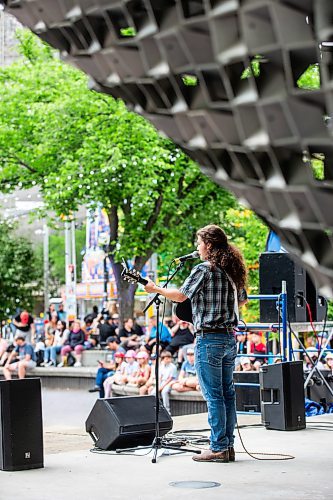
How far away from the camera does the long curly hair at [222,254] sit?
7004 mm

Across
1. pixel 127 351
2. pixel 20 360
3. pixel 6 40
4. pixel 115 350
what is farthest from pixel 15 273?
pixel 6 40

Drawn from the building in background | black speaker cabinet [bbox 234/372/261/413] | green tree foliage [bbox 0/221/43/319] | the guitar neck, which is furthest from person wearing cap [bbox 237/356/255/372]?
the building in background

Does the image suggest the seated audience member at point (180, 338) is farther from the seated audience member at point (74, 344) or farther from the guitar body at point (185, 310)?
the guitar body at point (185, 310)

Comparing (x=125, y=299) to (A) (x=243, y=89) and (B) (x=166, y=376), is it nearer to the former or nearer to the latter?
(B) (x=166, y=376)

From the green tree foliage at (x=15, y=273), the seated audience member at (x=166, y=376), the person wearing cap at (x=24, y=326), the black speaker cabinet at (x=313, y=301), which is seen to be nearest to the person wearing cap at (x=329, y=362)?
the black speaker cabinet at (x=313, y=301)

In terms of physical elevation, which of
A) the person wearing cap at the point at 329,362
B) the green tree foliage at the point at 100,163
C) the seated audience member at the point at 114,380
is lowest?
the seated audience member at the point at 114,380

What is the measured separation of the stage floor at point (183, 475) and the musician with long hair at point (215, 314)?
44cm

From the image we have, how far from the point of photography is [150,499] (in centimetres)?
589

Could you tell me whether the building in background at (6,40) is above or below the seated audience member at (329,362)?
above

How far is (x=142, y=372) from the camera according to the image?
16.6 m

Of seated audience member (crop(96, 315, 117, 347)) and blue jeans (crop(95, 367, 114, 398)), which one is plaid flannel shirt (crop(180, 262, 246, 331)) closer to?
blue jeans (crop(95, 367, 114, 398))

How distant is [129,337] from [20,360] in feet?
10.2

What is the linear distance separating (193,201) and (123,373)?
11.4 metres

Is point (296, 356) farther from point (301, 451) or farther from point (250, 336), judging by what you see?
point (301, 451)
